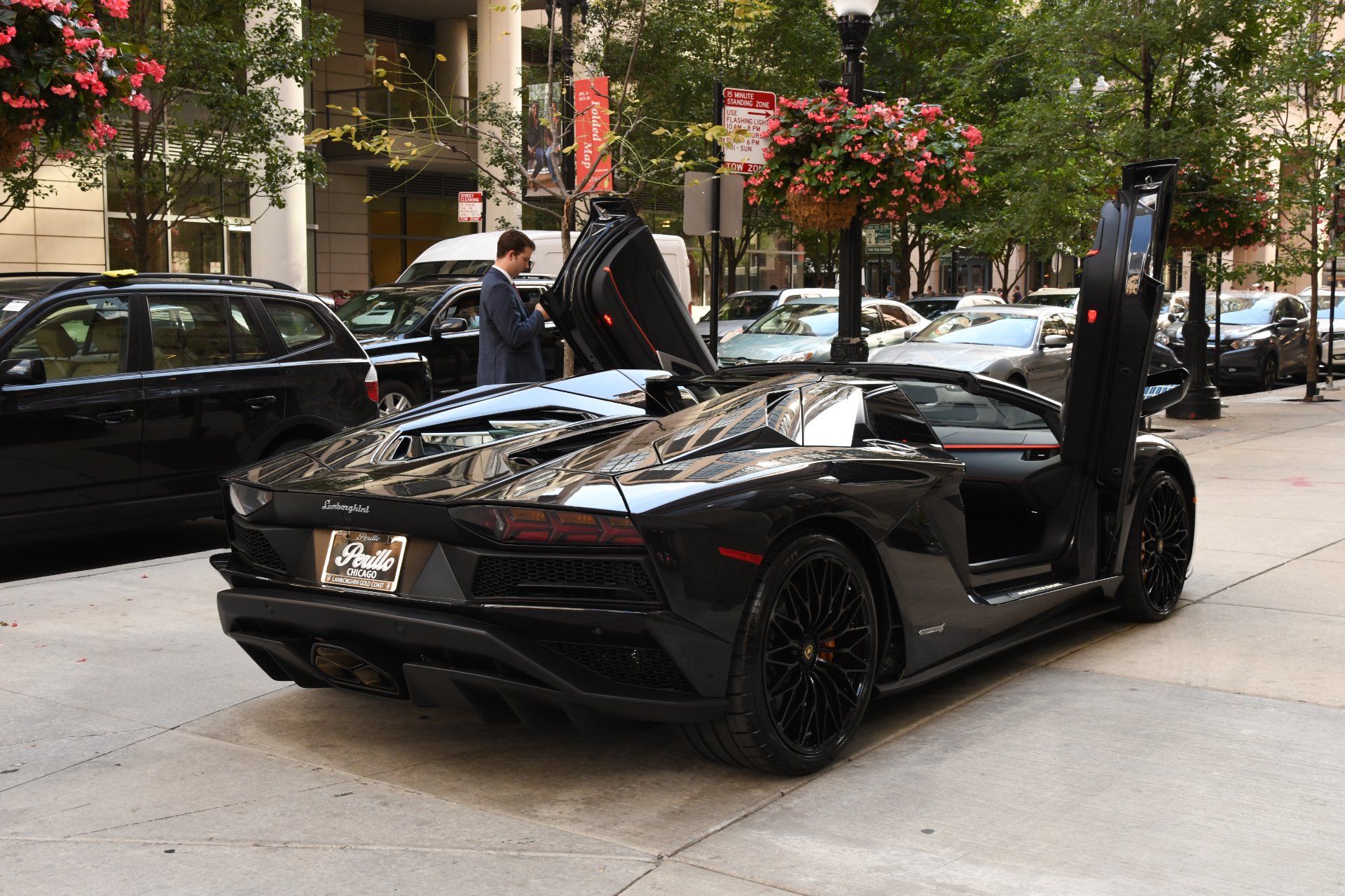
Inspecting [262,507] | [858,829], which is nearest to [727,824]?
[858,829]

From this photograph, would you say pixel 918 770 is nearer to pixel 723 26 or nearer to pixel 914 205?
pixel 914 205

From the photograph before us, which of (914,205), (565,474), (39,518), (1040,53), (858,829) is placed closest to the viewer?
(858,829)

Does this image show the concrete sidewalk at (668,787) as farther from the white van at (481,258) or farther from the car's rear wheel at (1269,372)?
the car's rear wheel at (1269,372)

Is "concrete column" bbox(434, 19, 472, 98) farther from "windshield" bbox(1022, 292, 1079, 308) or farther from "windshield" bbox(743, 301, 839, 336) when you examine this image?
"windshield" bbox(743, 301, 839, 336)

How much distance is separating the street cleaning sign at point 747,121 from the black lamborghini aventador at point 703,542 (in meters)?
7.63

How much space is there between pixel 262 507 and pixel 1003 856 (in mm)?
2572

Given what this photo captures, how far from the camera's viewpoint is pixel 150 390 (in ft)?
27.0

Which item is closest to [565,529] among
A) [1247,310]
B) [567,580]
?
[567,580]

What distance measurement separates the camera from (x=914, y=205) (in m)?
13.2

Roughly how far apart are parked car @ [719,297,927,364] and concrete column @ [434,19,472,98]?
59.7 feet

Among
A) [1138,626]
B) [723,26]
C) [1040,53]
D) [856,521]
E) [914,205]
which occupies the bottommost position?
[1138,626]

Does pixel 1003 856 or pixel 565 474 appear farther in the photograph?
pixel 565 474

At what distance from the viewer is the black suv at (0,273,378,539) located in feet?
25.2

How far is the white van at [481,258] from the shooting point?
18734mm
